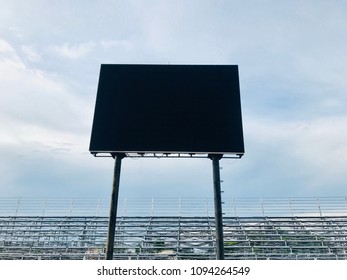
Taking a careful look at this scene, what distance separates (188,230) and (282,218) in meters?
5.78

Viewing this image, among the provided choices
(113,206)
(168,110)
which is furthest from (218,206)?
(168,110)

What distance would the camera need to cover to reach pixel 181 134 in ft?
28.0

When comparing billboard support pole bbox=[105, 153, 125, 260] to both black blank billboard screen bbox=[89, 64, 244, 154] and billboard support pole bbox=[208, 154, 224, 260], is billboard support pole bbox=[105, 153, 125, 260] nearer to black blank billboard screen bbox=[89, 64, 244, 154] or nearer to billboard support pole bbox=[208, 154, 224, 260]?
black blank billboard screen bbox=[89, 64, 244, 154]

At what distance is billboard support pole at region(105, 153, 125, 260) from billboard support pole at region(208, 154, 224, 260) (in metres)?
2.92

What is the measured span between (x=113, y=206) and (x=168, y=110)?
11.6ft

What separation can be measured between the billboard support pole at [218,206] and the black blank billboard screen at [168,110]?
13.3 inches

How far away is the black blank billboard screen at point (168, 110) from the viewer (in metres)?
8.41

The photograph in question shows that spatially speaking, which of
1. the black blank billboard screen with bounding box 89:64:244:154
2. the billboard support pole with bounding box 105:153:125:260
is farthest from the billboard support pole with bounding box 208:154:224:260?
the billboard support pole with bounding box 105:153:125:260

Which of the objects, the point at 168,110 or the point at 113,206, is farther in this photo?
the point at 168,110

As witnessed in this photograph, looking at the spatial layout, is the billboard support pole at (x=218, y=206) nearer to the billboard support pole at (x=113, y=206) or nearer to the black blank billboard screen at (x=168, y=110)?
the black blank billboard screen at (x=168, y=110)

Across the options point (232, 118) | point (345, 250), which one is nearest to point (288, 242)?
point (345, 250)

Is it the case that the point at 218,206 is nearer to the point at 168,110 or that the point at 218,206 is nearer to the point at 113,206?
the point at 113,206

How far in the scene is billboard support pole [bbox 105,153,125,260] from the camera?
7.48 metres

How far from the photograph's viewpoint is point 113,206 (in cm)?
779
